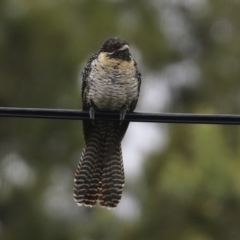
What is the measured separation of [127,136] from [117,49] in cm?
735

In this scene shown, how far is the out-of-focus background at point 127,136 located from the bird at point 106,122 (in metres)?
2.00

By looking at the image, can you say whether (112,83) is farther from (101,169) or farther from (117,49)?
(101,169)

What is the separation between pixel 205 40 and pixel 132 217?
259 inches

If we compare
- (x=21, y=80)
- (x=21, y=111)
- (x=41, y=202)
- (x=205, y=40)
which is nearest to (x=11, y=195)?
(x=41, y=202)

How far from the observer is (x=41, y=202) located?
12.4 meters

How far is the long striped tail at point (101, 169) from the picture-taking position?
7.39 m

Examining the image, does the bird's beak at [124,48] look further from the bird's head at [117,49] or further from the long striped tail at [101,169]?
the long striped tail at [101,169]

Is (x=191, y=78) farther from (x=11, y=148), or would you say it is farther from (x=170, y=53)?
(x=11, y=148)

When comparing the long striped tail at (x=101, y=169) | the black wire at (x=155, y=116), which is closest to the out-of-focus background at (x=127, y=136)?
the long striped tail at (x=101, y=169)

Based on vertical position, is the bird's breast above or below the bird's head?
below

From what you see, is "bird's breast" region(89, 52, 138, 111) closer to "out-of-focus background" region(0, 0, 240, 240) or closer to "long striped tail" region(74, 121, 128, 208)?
"long striped tail" region(74, 121, 128, 208)

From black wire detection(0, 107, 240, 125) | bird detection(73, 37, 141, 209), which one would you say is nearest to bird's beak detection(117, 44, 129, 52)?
bird detection(73, 37, 141, 209)

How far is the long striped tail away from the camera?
739 cm

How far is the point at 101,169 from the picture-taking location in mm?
7477
